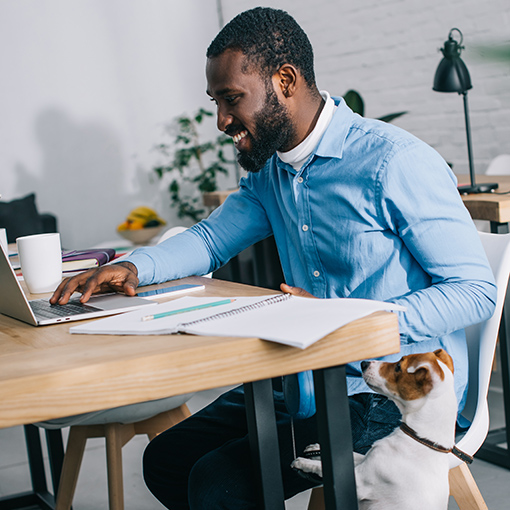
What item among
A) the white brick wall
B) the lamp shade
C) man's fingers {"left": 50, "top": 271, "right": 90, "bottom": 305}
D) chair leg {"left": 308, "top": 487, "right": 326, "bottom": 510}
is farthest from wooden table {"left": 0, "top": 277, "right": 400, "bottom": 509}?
the white brick wall

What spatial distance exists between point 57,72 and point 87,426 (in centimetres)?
329

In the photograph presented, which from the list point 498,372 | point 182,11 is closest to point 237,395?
point 498,372

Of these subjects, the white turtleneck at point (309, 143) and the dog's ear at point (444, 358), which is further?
the white turtleneck at point (309, 143)

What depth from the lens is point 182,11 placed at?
4.70 meters

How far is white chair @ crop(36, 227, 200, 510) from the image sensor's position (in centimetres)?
144

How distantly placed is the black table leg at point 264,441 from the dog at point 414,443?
13 cm

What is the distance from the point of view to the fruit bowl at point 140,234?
13.6ft

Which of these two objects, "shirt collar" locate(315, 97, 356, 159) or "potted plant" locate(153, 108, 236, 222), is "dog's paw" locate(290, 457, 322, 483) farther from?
"potted plant" locate(153, 108, 236, 222)

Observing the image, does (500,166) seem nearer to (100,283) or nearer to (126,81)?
(100,283)

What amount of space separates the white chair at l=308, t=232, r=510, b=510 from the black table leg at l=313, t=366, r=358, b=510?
33 cm

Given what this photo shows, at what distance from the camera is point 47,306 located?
Result: 42.6 inches

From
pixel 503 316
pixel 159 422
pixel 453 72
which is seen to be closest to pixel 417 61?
pixel 453 72

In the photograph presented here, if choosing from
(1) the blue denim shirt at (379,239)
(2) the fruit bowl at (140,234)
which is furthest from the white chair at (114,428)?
(2) the fruit bowl at (140,234)

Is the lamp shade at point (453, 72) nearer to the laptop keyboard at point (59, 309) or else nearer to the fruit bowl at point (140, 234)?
the laptop keyboard at point (59, 309)
